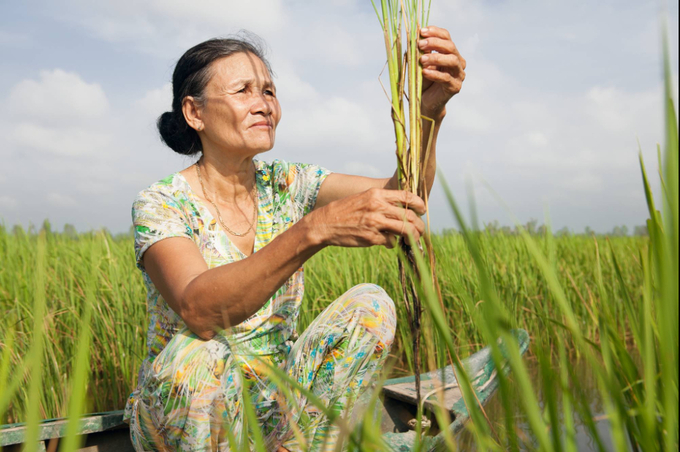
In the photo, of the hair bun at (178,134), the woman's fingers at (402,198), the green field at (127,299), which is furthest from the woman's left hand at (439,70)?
the hair bun at (178,134)

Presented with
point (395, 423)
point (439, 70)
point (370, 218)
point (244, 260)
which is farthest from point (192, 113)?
point (395, 423)

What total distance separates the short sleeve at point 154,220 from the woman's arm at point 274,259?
11cm

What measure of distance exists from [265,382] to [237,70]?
1212 millimetres

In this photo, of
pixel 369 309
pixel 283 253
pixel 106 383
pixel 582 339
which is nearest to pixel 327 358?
pixel 369 309

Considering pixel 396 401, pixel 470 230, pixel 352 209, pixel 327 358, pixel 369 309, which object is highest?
pixel 352 209

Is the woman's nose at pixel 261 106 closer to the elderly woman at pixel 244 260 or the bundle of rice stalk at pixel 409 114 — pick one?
the elderly woman at pixel 244 260

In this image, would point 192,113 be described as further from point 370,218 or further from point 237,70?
point 370,218

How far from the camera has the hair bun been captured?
2.23 meters

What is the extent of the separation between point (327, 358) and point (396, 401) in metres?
0.93

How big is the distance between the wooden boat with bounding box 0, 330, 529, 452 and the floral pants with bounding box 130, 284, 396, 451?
0.61ft

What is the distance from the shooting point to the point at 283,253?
51.1 inches

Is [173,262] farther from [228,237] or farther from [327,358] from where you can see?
[327,358]

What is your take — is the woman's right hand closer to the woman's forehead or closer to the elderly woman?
the elderly woman

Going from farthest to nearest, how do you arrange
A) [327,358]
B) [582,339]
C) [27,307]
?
[27,307] → [327,358] → [582,339]
